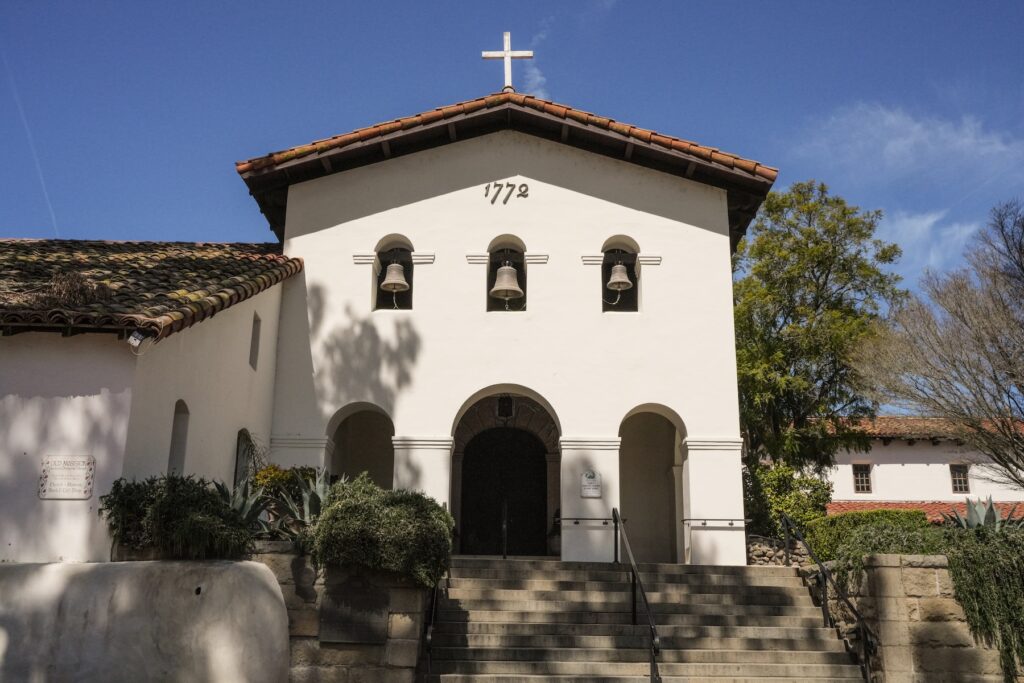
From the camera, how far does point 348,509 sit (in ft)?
31.1

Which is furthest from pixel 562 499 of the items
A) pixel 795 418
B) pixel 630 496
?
pixel 795 418

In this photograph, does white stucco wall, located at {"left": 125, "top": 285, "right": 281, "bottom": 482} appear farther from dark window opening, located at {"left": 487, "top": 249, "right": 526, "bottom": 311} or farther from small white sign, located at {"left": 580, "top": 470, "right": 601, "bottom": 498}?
small white sign, located at {"left": 580, "top": 470, "right": 601, "bottom": 498}

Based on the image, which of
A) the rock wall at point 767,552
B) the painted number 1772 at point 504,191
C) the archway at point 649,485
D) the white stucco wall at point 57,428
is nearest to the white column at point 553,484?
the archway at point 649,485

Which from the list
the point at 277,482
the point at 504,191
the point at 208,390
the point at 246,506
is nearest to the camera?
the point at 246,506

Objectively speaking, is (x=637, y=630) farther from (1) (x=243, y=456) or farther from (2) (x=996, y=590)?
(1) (x=243, y=456)

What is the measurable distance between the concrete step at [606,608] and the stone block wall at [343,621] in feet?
6.93

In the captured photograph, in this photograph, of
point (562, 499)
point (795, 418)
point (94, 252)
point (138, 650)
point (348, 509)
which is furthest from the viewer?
point (795, 418)

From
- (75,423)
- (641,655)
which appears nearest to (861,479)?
(641,655)

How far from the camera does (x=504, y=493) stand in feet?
54.6

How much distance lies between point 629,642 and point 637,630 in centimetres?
27

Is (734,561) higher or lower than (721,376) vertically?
lower

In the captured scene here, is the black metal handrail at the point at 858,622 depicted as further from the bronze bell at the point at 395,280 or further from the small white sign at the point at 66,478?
the small white sign at the point at 66,478

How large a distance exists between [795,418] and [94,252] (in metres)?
17.4

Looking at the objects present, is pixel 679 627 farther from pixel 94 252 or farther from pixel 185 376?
pixel 94 252
